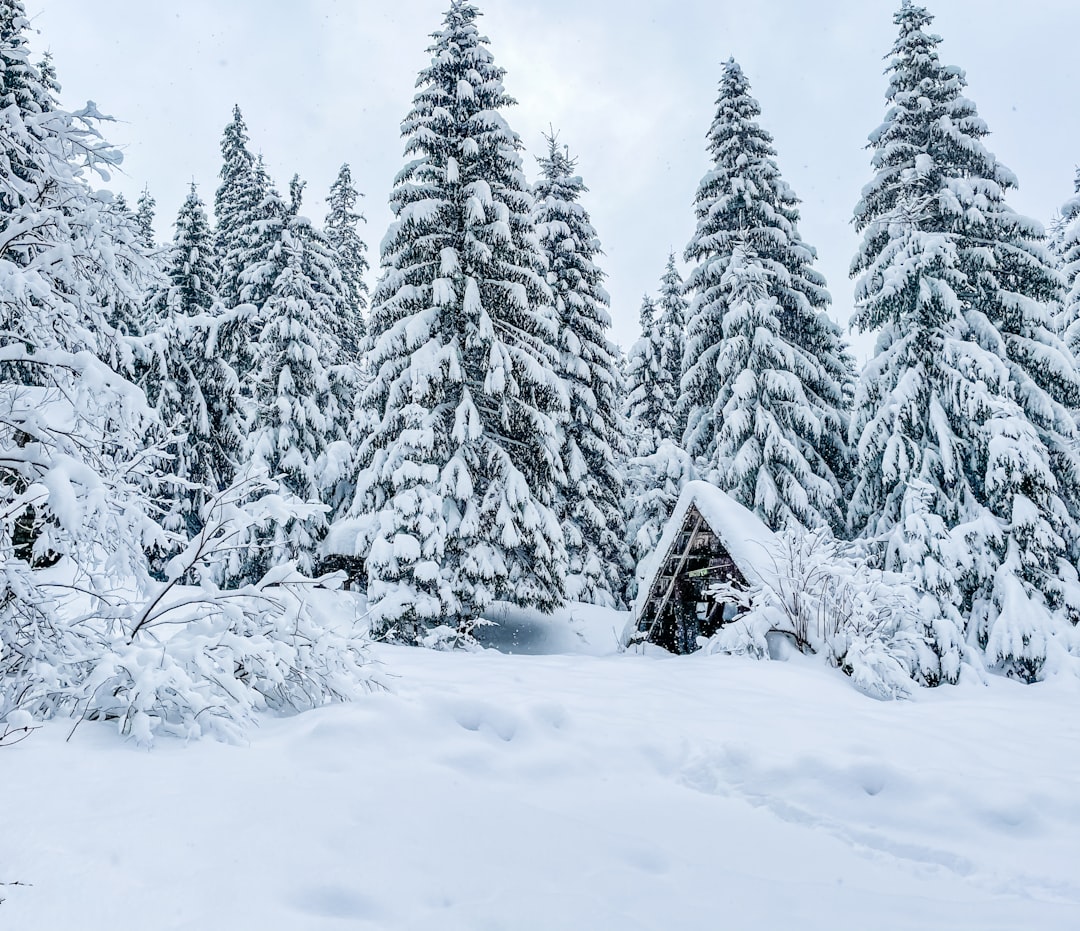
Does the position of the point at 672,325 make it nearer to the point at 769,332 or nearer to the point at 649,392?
the point at 649,392

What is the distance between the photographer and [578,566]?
19359mm

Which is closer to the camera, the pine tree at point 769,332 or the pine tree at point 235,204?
the pine tree at point 769,332

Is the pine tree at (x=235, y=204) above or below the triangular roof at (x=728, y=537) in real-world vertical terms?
above

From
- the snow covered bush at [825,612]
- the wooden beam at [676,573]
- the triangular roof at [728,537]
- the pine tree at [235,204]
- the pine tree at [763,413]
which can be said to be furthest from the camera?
the pine tree at [235,204]

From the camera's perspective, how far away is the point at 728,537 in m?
11.9

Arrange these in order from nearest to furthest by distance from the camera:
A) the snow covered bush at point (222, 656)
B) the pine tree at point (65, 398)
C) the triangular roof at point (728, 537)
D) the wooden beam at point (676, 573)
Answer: the pine tree at point (65, 398) → the snow covered bush at point (222, 656) → the triangular roof at point (728, 537) → the wooden beam at point (676, 573)

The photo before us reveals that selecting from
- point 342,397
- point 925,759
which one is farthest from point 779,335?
point 925,759

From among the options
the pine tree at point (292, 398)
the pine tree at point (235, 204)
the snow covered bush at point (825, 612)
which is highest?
the pine tree at point (235, 204)

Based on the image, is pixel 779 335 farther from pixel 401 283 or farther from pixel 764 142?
pixel 401 283

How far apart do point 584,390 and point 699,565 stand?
6.06 m

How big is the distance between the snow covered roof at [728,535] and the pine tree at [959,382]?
267 cm

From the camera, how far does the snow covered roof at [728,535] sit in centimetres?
1113

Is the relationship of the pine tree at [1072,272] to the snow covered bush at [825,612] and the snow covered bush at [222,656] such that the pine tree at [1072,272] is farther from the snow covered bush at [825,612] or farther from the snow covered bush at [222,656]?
the snow covered bush at [222,656]

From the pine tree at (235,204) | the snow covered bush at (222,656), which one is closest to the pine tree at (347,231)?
the pine tree at (235,204)
